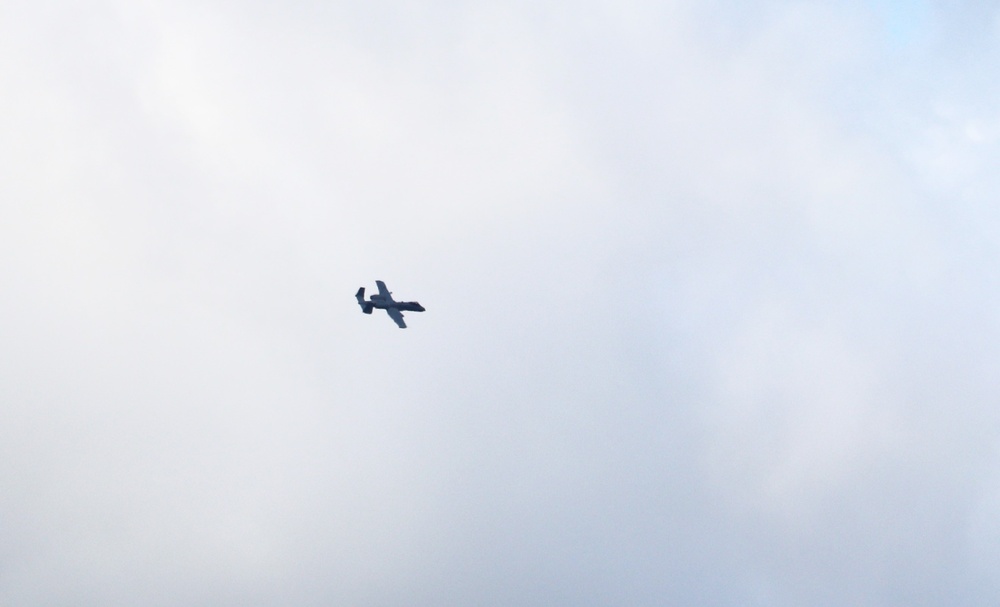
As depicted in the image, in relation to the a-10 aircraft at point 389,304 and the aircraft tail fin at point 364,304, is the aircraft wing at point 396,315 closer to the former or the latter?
the a-10 aircraft at point 389,304

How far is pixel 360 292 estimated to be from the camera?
19938 cm

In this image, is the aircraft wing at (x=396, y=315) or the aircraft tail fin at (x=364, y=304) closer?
the aircraft wing at (x=396, y=315)

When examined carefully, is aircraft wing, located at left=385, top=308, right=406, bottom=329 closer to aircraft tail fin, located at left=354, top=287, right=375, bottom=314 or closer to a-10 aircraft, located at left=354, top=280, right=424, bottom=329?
a-10 aircraft, located at left=354, top=280, right=424, bottom=329

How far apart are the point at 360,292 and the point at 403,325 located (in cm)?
1416

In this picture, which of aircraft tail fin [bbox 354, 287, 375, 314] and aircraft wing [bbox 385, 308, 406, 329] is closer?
aircraft wing [bbox 385, 308, 406, 329]

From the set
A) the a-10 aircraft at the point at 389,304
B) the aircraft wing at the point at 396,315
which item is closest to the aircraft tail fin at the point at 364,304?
the a-10 aircraft at the point at 389,304

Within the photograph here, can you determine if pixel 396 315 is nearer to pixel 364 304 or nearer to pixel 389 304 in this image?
pixel 389 304

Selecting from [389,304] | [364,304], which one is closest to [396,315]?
[389,304]

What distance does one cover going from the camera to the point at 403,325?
193 meters

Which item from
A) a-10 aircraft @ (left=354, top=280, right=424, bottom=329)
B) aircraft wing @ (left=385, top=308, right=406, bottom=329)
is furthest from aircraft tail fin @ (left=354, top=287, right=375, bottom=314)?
aircraft wing @ (left=385, top=308, right=406, bottom=329)
